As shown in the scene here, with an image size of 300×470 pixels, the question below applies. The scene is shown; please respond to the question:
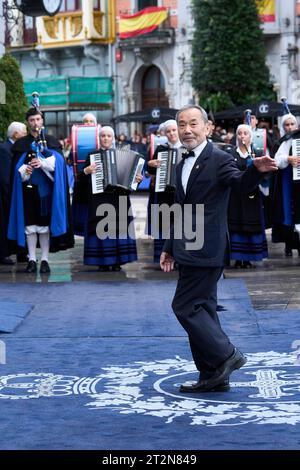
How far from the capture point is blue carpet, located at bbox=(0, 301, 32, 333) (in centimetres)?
989

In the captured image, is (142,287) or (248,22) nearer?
(142,287)

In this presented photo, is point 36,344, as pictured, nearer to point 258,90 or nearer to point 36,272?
point 36,272

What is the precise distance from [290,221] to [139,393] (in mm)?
7490

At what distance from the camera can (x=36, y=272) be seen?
14.1 metres

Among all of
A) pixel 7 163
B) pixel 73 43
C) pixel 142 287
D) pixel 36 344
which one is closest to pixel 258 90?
pixel 73 43

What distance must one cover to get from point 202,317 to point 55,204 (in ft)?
21.8

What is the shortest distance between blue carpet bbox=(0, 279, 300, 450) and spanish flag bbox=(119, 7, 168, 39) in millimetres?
27822

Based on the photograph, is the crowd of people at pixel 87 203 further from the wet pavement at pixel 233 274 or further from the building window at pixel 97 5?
the building window at pixel 97 5

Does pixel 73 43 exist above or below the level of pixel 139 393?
above

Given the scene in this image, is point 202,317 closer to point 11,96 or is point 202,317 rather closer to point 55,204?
point 55,204

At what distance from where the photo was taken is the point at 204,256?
7.45 m

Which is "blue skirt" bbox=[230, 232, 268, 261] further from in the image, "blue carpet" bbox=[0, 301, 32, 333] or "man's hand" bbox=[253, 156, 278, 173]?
"man's hand" bbox=[253, 156, 278, 173]

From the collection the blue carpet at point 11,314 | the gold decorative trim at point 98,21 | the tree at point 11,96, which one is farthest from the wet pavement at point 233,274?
the gold decorative trim at point 98,21

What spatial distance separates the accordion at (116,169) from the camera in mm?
13773
